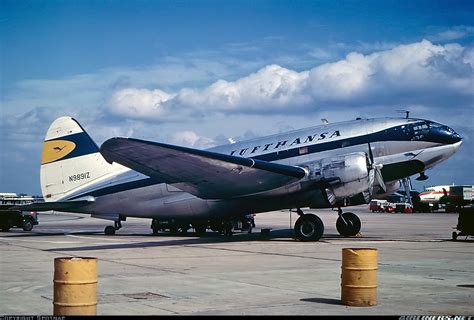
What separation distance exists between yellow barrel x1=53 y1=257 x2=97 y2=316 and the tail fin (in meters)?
23.3

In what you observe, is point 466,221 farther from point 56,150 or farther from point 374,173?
point 56,150

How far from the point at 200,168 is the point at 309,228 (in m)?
5.36

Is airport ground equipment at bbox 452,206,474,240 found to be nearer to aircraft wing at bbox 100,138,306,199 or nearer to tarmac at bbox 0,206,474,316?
tarmac at bbox 0,206,474,316

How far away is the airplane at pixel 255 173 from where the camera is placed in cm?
2388

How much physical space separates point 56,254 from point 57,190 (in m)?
11.9

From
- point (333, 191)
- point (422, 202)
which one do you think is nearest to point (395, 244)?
point (333, 191)

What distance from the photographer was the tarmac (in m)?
10.3

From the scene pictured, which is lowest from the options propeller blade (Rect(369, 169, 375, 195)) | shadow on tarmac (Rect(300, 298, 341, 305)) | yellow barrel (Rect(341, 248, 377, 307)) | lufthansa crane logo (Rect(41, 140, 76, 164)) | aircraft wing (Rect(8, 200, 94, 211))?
shadow on tarmac (Rect(300, 298, 341, 305))

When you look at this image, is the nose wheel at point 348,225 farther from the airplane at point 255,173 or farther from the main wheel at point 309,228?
the main wheel at point 309,228

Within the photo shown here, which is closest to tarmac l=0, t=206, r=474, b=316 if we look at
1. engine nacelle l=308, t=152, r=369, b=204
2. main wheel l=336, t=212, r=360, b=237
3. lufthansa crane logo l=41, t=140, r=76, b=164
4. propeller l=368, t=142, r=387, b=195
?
engine nacelle l=308, t=152, r=369, b=204

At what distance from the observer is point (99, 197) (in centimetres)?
3108

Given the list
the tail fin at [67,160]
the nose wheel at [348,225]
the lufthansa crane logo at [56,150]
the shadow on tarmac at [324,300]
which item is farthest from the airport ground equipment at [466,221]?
the lufthansa crane logo at [56,150]

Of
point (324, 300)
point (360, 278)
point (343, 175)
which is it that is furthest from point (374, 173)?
point (360, 278)

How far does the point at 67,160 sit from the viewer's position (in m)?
32.2
